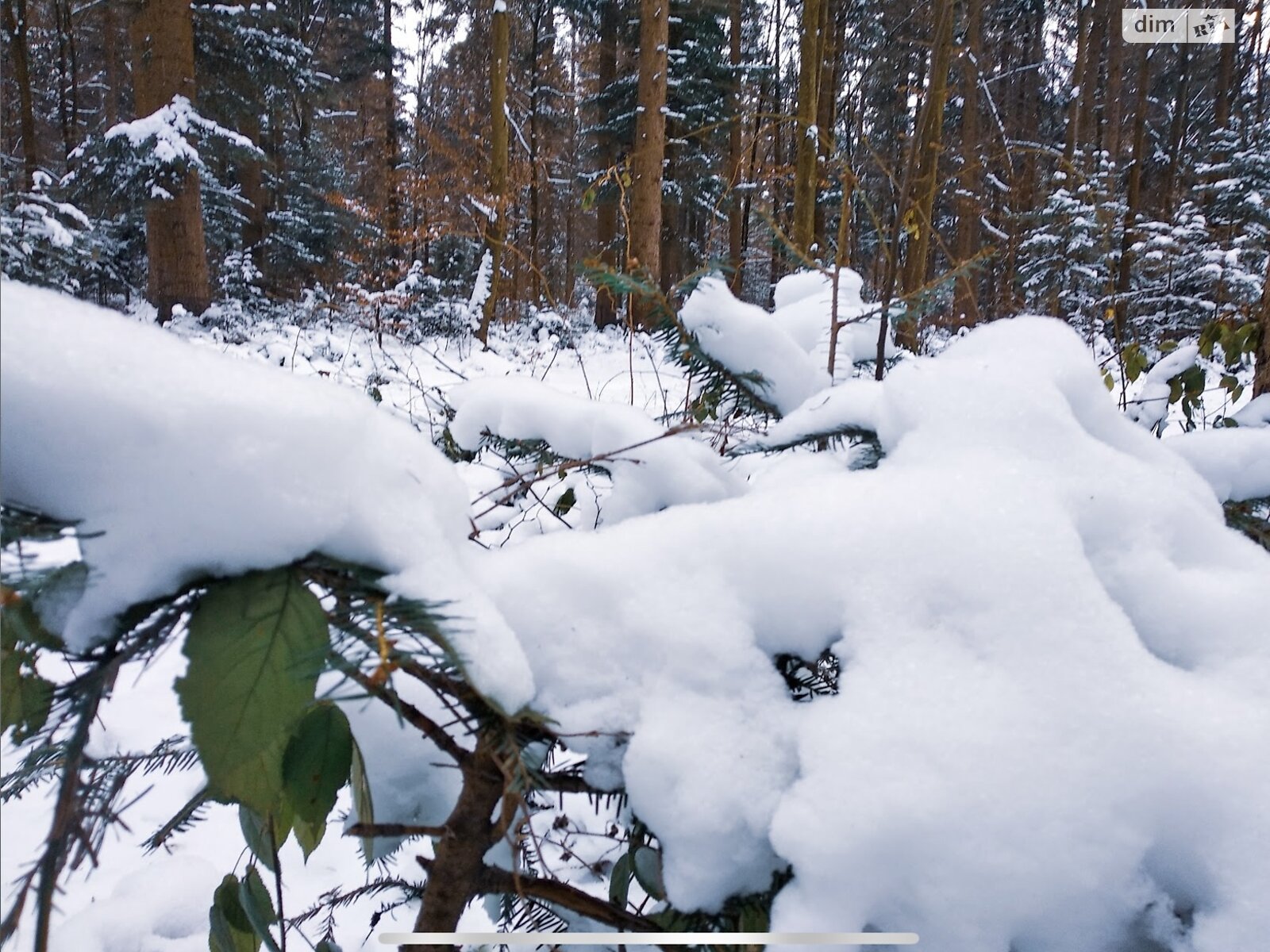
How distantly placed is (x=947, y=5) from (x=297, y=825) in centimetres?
195

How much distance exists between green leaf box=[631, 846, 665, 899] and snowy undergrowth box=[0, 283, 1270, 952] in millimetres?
110

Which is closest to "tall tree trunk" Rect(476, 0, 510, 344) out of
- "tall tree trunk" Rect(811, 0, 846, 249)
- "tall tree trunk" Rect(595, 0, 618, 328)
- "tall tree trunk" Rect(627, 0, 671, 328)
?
"tall tree trunk" Rect(627, 0, 671, 328)

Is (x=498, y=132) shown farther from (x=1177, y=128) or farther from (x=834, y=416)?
(x=1177, y=128)

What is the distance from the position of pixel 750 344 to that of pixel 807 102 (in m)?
5.55

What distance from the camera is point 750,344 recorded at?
0.90m

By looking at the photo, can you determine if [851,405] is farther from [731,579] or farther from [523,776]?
[523,776]

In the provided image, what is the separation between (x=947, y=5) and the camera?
1.64m

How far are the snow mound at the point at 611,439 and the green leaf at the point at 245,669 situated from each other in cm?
34

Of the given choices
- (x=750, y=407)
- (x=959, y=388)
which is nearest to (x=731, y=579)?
(x=959, y=388)

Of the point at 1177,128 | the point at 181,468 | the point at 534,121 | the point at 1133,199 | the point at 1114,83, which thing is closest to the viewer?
the point at 181,468

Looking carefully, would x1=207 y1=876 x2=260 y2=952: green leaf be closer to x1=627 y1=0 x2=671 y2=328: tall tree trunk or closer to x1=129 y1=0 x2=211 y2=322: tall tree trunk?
x1=627 y1=0 x2=671 y2=328: tall tree trunk

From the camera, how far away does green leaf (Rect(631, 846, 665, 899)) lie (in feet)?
1.80

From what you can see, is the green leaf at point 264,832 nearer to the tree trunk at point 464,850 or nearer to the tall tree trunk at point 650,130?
the tree trunk at point 464,850

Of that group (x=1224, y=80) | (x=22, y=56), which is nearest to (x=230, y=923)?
(x=22, y=56)
